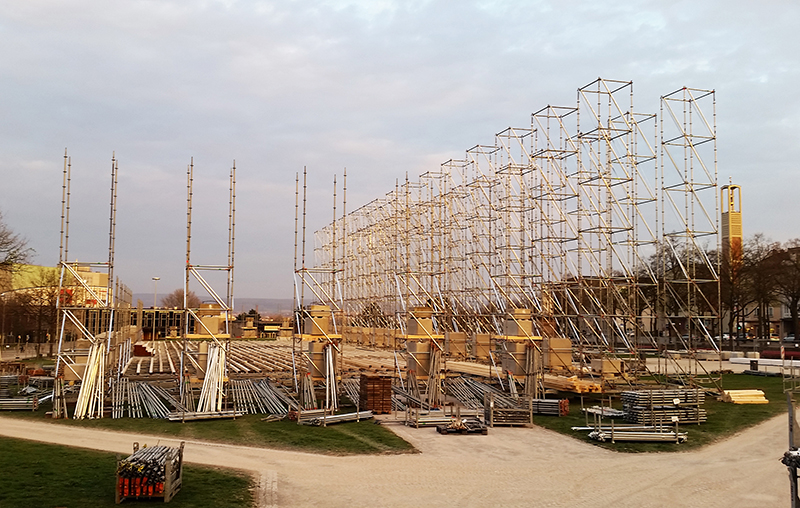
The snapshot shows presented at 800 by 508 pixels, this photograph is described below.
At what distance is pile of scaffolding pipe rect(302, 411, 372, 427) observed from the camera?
66.2ft

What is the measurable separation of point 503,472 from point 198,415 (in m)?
9.98

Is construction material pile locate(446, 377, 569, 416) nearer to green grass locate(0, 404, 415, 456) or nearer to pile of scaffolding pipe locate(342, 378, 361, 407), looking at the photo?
pile of scaffolding pipe locate(342, 378, 361, 407)

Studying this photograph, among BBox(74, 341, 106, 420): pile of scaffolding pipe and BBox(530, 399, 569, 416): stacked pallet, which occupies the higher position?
BBox(74, 341, 106, 420): pile of scaffolding pipe

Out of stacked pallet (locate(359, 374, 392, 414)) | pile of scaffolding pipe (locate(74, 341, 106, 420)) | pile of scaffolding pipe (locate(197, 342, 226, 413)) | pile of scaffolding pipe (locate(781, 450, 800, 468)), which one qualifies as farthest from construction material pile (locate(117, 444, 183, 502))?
stacked pallet (locate(359, 374, 392, 414))

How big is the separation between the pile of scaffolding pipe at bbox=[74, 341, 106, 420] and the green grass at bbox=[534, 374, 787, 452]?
1374 cm

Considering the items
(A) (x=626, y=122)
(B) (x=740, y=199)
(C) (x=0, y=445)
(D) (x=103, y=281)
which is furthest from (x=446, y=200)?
(D) (x=103, y=281)

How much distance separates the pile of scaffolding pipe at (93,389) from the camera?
20.9 meters

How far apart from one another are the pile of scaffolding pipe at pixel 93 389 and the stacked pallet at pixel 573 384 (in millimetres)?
16080

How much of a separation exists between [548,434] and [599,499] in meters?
6.63

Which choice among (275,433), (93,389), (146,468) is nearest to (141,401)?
(93,389)

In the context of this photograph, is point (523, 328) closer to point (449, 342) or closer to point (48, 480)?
point (449, 342)

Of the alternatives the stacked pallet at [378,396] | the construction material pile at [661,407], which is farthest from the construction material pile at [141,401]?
the construction material pile at [661,407]

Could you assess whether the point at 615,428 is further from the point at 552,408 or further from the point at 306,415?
the point at 306,415

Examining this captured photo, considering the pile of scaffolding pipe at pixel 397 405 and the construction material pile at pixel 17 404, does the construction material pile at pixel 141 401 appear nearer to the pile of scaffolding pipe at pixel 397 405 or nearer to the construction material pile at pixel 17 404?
the construction material pile at pixel 17 404
